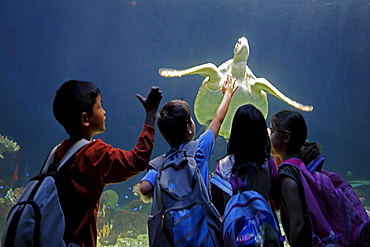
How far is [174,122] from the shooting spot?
146cm

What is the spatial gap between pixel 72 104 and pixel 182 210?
0.82 m

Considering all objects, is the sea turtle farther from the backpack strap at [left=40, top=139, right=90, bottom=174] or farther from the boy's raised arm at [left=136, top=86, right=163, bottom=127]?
the backpack strap at [left=40, top=139, right=90, bottom=174]

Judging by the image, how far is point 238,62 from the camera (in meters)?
4.72

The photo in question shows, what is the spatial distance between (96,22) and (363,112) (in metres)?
24.0

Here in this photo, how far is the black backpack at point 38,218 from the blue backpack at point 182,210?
1.47 ft

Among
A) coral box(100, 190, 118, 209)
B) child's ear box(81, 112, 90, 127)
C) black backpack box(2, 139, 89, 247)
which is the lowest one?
coral box(100, 190, 118, 209)

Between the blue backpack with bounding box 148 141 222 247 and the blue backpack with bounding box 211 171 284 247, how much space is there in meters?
0.08

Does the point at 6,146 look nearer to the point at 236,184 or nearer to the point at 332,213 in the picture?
the point at 236,184

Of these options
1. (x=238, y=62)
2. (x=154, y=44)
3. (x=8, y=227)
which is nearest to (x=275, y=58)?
(x=154, y=44)

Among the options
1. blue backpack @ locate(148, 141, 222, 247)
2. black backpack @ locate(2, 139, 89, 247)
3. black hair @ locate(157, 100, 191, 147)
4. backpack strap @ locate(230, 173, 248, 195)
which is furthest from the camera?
A: black hair @ locate(157, 100, 191, 147)

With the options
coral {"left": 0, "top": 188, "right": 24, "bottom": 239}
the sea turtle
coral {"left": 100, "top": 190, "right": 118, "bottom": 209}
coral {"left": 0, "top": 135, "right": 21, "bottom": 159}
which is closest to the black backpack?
the sea turtle

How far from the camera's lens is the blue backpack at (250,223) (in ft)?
3.77

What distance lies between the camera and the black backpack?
1056 mm

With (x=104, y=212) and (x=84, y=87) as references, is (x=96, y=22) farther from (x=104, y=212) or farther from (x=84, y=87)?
(x=84, y=87)
